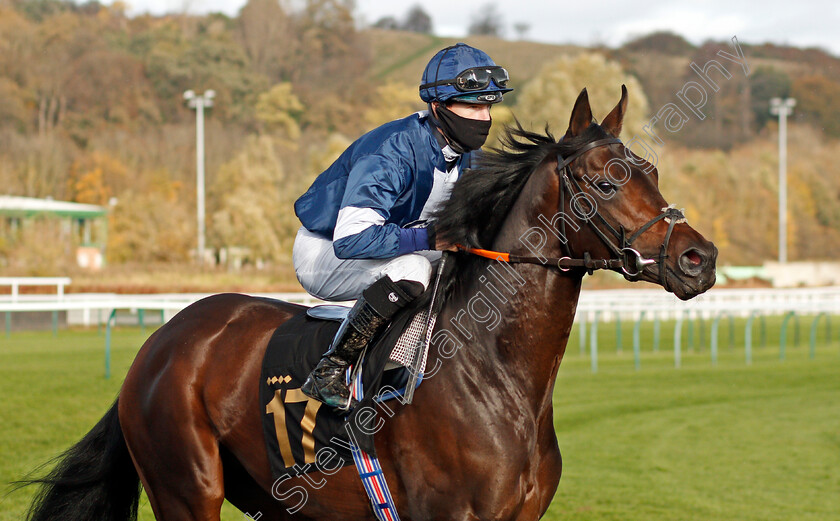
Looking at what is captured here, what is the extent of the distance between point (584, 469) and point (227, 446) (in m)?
4.17

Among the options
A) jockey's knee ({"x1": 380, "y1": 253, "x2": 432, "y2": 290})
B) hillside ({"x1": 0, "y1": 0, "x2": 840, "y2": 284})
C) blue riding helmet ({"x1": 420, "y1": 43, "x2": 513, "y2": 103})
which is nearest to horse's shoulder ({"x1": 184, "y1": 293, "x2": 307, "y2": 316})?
jockey's knee ({"x1": 380, "y1": 253, "x2": 432, "y2": 290})

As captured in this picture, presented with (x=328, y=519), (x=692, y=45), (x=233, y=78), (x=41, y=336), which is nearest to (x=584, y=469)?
(x=328, y=519)

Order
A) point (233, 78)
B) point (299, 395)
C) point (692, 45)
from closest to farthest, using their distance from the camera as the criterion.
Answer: point (299, 395), point (233, 78), point (692, 45)

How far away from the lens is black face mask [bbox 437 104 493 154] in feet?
10.6

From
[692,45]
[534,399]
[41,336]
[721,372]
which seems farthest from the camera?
[692,45]

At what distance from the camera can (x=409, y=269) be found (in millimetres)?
3062

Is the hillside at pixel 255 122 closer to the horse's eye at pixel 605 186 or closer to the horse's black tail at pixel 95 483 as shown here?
the horse's black tail at pixel 95 483

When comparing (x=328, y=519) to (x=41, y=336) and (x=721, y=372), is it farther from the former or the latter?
(x=41, y=336)

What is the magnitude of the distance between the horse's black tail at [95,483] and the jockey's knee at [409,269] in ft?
4.83

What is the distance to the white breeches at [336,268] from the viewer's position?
312 centimetres

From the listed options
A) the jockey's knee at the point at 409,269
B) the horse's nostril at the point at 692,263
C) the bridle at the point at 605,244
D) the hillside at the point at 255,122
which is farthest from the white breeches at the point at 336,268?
the hillside at the point at 255,122

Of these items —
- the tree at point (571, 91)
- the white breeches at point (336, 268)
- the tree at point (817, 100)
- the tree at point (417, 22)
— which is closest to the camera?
the white breeches at point (336, 268)

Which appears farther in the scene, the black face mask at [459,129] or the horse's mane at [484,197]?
the black face mask at [459,129]

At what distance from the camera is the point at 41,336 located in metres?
17.7
